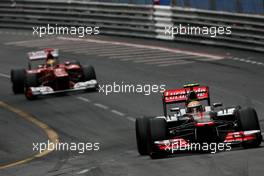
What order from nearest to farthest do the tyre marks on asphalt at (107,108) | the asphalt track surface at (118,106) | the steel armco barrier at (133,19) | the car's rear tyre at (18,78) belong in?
the asphalt track surface at (118,106) < the tyre marks on asphalt at (107,108) < the car's rear tyre at (18,78) < the steel armco barrier at (133,19)

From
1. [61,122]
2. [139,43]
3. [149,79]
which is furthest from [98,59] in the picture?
[61,122]

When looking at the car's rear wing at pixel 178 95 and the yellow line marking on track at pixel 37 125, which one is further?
the yellow line marking on track at pixel 37 125

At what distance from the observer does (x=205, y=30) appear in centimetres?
3547

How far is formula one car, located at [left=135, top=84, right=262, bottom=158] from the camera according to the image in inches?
658

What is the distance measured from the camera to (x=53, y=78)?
2725cm

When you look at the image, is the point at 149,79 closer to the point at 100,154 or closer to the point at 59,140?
the point at 59,140

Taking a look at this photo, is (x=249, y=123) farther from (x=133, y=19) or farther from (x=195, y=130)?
(x=133, y=19)

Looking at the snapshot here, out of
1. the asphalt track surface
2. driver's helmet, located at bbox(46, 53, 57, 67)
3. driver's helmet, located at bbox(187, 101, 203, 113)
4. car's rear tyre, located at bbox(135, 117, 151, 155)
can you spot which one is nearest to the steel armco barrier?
the asphalt track surface

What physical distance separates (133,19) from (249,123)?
2248 centimetres

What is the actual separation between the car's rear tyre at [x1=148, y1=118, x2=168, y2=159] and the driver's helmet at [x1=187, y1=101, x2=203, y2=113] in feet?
3.64

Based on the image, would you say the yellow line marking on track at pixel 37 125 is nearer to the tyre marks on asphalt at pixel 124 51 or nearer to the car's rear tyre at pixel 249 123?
the car's rear tyre at pixel 249 123

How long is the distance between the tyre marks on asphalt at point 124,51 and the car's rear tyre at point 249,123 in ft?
50.2

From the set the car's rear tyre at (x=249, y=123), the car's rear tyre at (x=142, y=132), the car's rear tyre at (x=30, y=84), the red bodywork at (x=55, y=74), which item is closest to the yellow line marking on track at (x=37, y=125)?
the car's rear tyre at (x=30, y=84)

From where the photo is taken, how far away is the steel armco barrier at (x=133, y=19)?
111 ft
